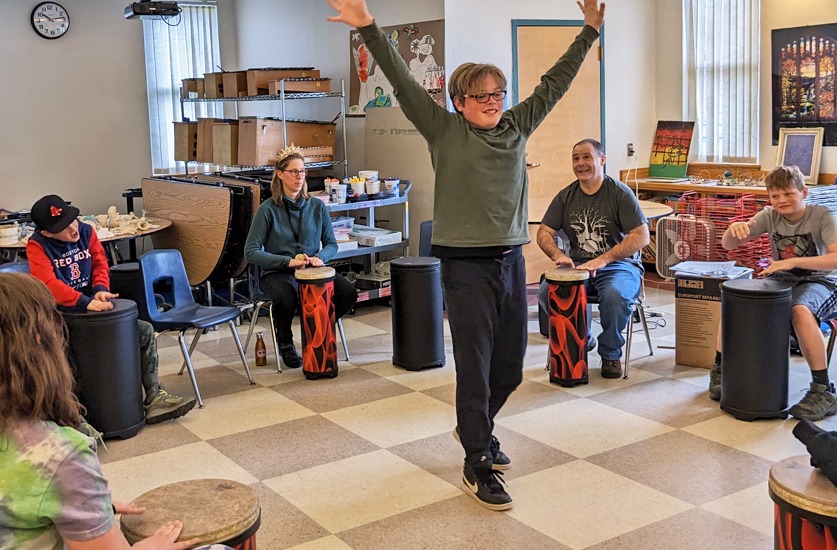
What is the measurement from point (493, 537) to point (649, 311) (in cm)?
360

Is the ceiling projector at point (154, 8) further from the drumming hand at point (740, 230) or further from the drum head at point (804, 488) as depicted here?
the drum head at point (804, 488)

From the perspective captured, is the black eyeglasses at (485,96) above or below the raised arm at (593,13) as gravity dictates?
below

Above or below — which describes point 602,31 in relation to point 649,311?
above

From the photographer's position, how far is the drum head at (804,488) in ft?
7.34

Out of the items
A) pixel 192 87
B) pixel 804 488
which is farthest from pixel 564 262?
pixel 192 87

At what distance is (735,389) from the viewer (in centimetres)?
420

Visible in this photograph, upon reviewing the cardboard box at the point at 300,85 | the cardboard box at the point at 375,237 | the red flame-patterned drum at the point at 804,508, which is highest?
the cardboard box at the point at 300,85

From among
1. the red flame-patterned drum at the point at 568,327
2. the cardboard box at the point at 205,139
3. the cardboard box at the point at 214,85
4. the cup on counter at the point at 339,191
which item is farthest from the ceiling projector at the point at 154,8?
the red flame-patterned drum at the point at 568,327

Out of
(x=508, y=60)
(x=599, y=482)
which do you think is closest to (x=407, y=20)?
(x=508, y=60)

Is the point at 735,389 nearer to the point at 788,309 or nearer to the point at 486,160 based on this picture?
the point at 788,309

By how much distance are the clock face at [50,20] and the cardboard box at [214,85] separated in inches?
54.3

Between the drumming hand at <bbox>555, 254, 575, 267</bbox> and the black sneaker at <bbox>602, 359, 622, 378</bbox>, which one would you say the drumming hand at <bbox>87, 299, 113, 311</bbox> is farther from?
the black sneaker at <bbox>602, 359, 622, 378</bbox>

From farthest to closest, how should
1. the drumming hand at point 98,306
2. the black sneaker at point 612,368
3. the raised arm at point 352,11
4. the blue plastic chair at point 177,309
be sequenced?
A: the black sneaker at point 612,368, the blue plastic chair at point 177,309, the drumming hand at point 98,306, the raised arm at point 352,11

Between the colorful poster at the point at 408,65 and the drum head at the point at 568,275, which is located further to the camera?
the colorful poster at the point at 408,65
